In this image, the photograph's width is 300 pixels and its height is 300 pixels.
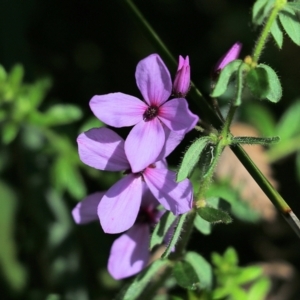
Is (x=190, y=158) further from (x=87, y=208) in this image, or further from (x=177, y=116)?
(x=87, y=208)

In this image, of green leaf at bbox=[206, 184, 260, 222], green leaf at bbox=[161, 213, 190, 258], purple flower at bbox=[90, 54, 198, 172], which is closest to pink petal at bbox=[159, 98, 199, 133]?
purple flower at bbox=[90, 54, 198, 172]

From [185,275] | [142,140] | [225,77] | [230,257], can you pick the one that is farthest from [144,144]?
[230,257]

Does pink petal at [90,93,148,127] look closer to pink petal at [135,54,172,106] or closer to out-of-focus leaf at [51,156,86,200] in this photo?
pink petal at [135,54,172,106]

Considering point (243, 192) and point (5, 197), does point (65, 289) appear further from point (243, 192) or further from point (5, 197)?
point (243, 192)

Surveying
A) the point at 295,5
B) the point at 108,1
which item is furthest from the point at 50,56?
the point at 295,5

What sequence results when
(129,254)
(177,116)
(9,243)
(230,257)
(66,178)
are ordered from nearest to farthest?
1. (177,116)
2. (129,254)
3. (230,257)
4. (66,178)
5. (9,243)

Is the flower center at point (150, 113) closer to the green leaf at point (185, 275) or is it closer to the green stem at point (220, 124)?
the green stem at point (220, 124)
